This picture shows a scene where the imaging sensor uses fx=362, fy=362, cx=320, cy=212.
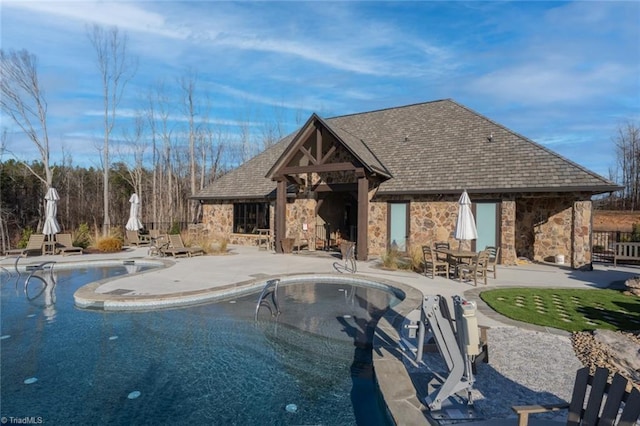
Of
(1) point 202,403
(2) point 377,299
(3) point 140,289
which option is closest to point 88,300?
(3) point 140,289

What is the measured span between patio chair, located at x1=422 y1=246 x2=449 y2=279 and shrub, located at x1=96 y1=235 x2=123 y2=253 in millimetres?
13962

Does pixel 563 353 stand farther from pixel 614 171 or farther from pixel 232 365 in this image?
pixel 614 171

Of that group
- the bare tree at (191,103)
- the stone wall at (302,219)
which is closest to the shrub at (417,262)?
the stone wall at (302,219)

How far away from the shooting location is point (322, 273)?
1146 centimetres

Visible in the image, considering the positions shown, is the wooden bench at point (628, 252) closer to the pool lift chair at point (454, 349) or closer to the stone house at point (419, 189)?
the stone house at point (419, 189)

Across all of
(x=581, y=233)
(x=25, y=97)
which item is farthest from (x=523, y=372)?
(x=25, y=97)

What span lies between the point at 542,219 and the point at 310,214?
10.5 metres

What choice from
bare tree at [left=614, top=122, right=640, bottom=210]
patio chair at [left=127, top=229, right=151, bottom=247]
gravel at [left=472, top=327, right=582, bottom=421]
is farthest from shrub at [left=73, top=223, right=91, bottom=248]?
bare tree at [left=614, top=122, right=640, bottom=210]

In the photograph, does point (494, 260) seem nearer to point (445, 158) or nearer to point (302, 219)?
point (445, 158)

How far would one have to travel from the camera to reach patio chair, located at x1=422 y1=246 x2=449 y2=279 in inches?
433

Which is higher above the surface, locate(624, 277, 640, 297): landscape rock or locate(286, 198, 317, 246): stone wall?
locate(286, 198, 317, 246): stone wall

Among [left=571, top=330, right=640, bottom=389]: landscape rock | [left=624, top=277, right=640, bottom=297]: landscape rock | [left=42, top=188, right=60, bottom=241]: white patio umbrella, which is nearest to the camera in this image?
[left=571, top=330, right=640, bottom=389]: landscape rock

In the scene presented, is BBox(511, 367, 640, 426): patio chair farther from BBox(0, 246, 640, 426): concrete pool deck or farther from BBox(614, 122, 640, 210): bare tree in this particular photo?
BBox(614, 122, 640, 210): bare tree

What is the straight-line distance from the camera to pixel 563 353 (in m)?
5.18
